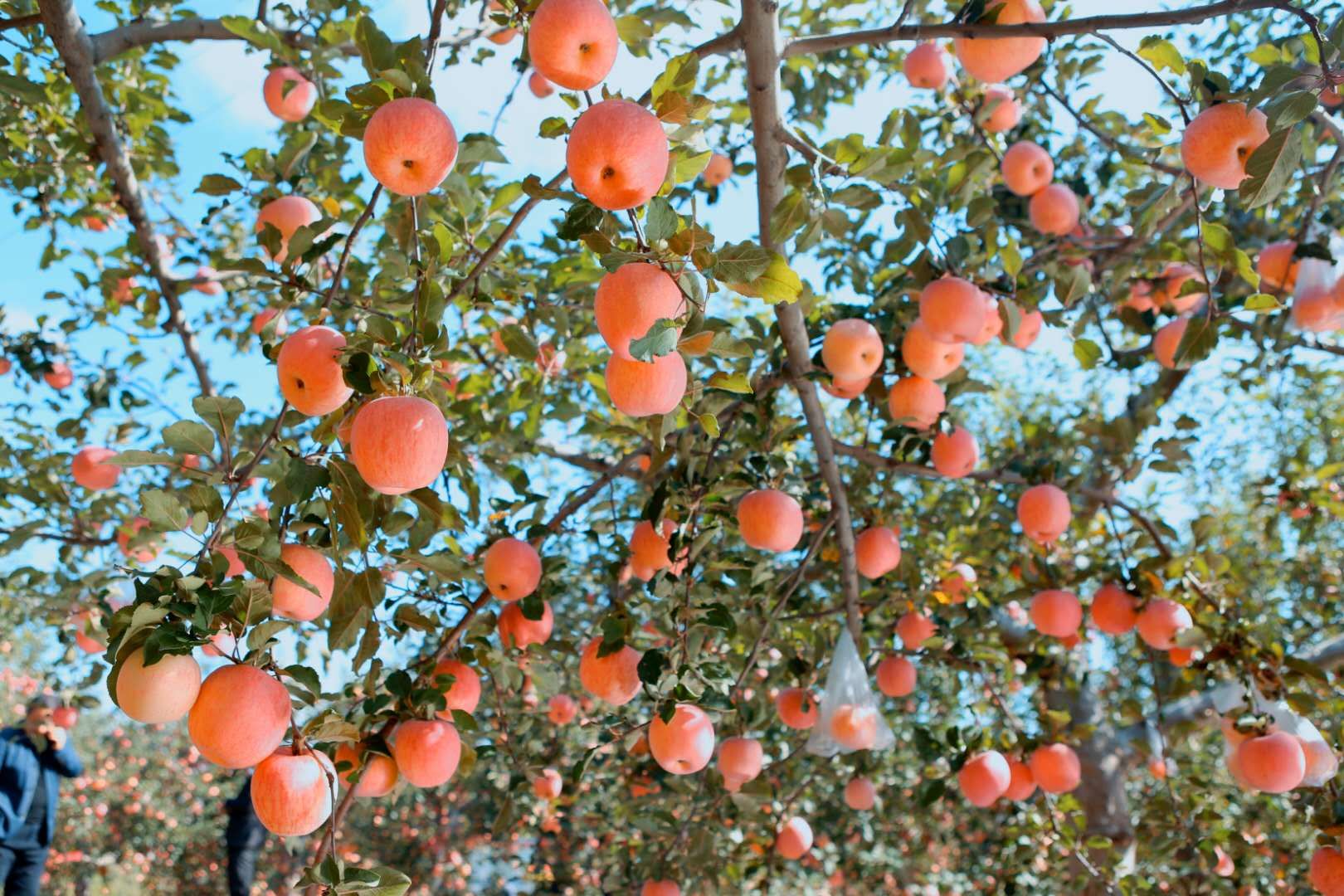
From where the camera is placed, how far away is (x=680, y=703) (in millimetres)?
1811

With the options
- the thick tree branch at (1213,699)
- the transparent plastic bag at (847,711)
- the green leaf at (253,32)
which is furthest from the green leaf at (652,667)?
the thick tree branch at (1213,699)

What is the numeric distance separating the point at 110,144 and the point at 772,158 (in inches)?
76.5

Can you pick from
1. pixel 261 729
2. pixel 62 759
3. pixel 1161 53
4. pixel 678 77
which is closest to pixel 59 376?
pixel 62 759

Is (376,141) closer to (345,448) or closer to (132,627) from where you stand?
(345,448)

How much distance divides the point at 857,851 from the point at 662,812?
3.04 metres

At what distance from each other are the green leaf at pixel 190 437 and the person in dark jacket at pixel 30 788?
140 inches

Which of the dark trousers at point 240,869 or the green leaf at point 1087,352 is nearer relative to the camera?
the green leaf at point 1087,352

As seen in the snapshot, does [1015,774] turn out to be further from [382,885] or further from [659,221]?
[659,221]

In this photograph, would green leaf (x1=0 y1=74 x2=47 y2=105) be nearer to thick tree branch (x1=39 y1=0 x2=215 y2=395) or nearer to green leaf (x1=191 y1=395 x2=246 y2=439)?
thick tree branch (x1=39 y1=0 x2=215 y2=395)

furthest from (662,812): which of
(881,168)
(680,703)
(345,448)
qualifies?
(881,168)

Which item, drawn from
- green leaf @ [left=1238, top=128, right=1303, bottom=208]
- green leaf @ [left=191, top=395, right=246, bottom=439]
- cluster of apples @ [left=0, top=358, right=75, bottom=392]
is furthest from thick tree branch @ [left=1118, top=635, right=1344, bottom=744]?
cluster of apples @ [left=0, top=358, right=75, bottom=392]

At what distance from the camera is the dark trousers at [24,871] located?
15.5 ft

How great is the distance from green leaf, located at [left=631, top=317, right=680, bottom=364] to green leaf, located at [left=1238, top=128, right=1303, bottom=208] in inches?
34.9

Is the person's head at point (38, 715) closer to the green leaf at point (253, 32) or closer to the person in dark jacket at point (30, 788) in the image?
the person in dark jacket at point (30, 788)
